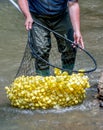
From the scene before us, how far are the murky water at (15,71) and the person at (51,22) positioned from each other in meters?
0.56

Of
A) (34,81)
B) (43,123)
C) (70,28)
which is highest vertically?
(70,28)

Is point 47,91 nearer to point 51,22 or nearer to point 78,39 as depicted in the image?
point 78,39

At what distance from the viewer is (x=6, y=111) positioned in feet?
16.8

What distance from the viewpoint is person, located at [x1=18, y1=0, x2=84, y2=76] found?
17.6 feet

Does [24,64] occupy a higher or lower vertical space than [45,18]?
lower

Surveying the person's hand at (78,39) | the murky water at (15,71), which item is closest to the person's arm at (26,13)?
the person's hand at (78,39)

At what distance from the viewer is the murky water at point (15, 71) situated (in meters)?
4.72

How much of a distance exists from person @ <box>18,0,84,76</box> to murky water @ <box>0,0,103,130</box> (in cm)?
56

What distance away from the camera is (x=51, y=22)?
5.61 metres

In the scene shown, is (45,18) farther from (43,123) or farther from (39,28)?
(43,123)

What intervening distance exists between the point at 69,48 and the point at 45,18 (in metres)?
0.45

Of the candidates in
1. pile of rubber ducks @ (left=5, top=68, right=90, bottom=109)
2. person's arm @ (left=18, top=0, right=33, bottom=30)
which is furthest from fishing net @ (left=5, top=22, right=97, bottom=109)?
person's arm @ (left=18, top=0, right=33, bottom=30)

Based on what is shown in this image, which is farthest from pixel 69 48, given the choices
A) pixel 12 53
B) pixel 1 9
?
pixel 1 9

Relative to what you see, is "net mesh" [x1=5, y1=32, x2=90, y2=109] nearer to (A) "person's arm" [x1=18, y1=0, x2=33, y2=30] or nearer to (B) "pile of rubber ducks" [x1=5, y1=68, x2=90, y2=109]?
(B) "pile of rubber ducks" [x1=5, y1=68, x2=90, y2=109]
